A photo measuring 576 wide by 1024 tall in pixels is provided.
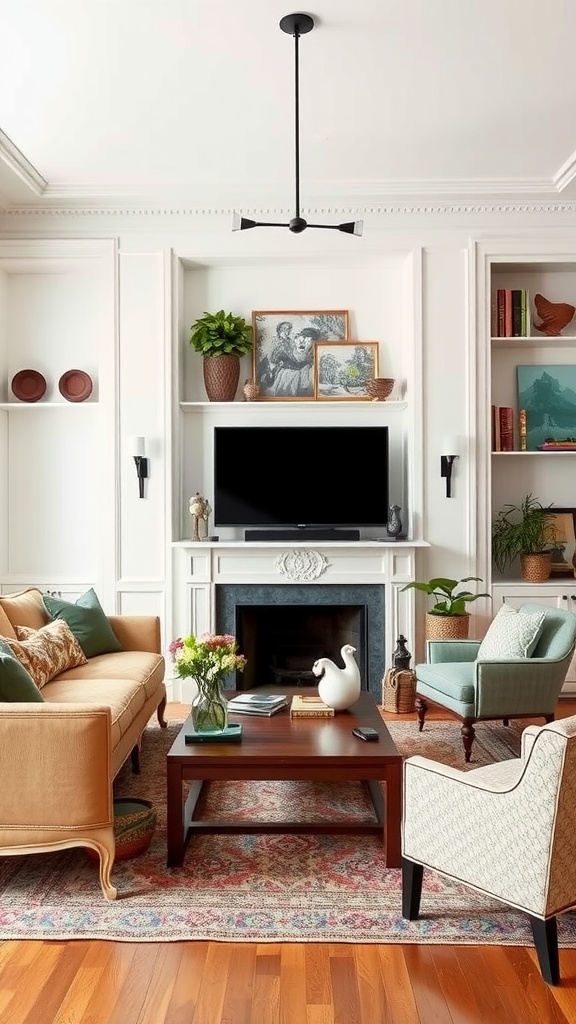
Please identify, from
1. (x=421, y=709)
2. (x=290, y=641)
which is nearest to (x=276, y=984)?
(x=421, y=709)

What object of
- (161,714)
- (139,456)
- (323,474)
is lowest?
(161,714)

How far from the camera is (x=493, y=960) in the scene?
2215 millimetres

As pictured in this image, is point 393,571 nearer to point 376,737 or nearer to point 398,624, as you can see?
point 398,624

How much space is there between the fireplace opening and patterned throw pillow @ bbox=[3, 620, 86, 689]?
4.98 ft

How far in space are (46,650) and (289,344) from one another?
2.66m

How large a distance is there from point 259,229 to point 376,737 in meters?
3.42

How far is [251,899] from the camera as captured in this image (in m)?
2.55

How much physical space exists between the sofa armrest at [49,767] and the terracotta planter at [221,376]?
9.92ft

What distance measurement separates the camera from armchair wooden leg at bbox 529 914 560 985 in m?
2.09

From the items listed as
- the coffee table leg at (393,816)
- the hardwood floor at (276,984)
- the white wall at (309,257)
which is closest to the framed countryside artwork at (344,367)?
the white wall at (309,257)

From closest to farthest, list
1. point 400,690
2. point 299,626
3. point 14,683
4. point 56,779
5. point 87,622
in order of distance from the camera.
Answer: point 56,779 → point 14,683 → point 87,622 → point 400,690 → point 299,626

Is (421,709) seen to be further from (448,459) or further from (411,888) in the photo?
(411,888)

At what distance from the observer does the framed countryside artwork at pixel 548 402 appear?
5332 mm

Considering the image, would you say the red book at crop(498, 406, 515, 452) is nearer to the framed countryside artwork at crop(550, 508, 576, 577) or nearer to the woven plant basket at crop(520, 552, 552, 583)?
the framed countryside artwork at crop(550, 508, 576, 577)
